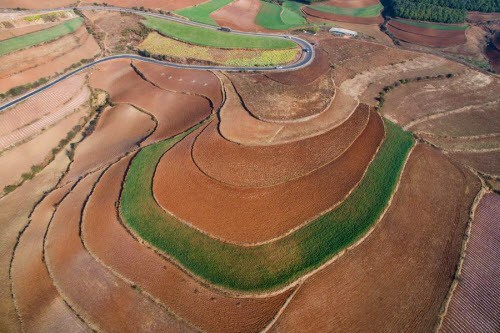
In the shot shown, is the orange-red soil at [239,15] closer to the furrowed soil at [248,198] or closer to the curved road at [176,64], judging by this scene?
the curved road at [176,64]

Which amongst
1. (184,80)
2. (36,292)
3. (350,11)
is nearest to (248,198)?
(36,292)

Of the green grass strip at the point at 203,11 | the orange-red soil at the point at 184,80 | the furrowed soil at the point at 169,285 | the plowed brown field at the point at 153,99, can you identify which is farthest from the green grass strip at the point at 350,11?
the furrowed soil at the point at 169,285

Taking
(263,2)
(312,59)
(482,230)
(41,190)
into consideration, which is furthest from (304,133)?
(263,2)

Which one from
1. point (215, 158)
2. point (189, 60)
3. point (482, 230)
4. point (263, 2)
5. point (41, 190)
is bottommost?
point (41, 190)

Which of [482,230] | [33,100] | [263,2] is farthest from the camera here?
[263,2]

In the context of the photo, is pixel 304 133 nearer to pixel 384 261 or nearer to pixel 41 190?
pixel 384 261

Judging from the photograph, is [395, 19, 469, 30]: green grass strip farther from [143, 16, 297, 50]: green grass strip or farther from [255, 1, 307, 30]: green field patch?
[143, 16, 297, 50]: green grass strip

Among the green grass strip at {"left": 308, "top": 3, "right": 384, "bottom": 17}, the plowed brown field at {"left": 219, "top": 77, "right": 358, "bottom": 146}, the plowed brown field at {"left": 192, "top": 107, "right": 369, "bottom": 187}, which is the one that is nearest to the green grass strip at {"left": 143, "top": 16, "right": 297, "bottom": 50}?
the plowed brown field at {"left": 219, "top": 77, "right": 358, "bottom": 146}

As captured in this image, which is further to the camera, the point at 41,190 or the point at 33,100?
the point at 33,100
